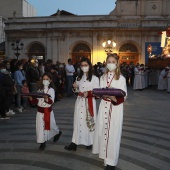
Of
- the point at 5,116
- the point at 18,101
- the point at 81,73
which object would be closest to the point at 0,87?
the point at 5,116

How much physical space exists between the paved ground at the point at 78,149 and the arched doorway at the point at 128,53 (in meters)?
23.8

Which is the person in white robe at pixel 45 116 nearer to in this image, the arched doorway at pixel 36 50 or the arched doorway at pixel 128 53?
the arched doorway at pixel 128 53

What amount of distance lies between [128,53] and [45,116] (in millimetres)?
27722

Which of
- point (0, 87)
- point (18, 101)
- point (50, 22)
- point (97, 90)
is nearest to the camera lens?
point (97, 90)

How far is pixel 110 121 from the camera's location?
478 centimetres

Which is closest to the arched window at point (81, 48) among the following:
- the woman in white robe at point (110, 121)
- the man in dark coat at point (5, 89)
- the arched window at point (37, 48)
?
the arched window at point (37, 48)

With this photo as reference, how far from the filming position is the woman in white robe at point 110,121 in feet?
15.5

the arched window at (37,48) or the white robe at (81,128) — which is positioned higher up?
the arched window at (37,48)

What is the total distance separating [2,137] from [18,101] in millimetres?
4028

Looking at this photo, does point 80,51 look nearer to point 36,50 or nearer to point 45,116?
point 36,50

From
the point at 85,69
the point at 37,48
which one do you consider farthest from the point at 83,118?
the point at 37,48

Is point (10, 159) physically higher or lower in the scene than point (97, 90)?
lower

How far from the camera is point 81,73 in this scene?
6.04 metres

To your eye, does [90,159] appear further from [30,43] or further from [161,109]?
[30,43]
